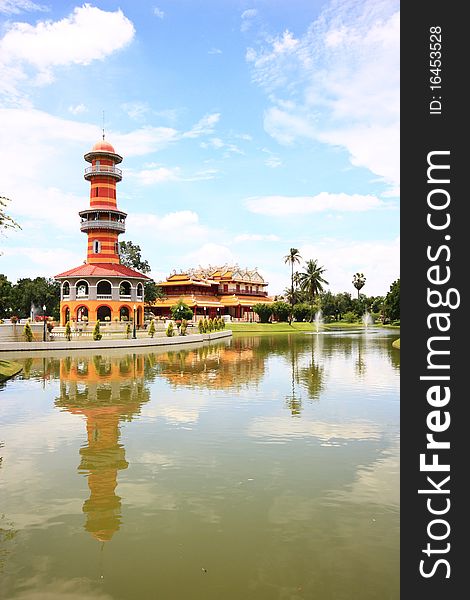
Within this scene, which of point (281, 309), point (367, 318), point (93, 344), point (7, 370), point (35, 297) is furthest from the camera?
point (367, 318)

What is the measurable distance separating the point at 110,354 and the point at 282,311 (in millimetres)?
52432

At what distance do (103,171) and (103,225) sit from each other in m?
5.65

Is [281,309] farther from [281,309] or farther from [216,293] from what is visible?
[216,293]

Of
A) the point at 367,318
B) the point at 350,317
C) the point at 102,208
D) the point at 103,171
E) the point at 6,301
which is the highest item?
the point at 103,171

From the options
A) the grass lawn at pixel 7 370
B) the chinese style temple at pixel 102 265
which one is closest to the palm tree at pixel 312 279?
the chinese style temple at pixel 102 265

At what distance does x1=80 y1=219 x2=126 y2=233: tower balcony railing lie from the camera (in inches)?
2060

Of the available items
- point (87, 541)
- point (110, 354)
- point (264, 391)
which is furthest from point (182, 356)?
point (87, 541)

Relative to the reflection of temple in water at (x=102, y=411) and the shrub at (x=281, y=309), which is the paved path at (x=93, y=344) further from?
the shrub at (x=281, y=309)

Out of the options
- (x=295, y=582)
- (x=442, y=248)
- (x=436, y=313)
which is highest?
(x=442, y=248)

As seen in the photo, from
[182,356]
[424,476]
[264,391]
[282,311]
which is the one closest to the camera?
[424,476]

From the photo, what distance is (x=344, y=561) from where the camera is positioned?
6258 mm

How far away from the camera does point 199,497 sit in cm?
824

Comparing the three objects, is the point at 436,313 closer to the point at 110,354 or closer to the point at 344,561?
the point at 344,561


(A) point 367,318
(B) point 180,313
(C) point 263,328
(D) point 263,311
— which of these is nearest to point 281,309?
(D) point 263,311
